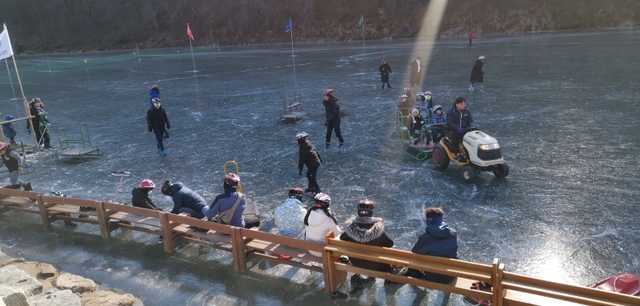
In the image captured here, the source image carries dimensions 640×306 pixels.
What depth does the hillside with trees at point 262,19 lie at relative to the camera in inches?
1954

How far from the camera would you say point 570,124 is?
13289 millimetres

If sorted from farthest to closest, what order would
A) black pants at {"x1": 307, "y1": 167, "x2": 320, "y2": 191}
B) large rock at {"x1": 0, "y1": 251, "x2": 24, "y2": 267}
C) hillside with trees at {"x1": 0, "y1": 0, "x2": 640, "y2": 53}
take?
hillside with trees at {"x1": 0, "y1": 0, "x2": 640, "y2": 53}
black pants at {"x1": 307, "y1": 167, "x2": 320, "y2": 191}
large rock at {"x1": 0, "y1": 251, "x2": 24, "y2": 267}

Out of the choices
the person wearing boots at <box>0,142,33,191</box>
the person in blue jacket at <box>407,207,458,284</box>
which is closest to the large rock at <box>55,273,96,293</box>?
the person in blue jacket at <box>407,207,458,284</box>

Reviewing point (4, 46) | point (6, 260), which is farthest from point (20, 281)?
point (4, 46)

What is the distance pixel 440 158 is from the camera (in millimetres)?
10578

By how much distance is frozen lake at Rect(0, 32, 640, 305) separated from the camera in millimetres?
6781

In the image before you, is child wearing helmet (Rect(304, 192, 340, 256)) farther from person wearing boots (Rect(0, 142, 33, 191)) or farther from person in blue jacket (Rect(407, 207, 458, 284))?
person wearing boots (Rect(0, 142, 33, 191))

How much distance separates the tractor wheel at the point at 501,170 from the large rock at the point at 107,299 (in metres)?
7.14

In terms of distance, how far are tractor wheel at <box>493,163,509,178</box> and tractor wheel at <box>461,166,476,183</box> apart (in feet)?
1.64

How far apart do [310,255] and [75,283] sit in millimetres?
3306

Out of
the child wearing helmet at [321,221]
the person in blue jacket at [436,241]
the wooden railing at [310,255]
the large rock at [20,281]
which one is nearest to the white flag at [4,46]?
the wooden railing at [310,255]

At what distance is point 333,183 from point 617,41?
30.9 m

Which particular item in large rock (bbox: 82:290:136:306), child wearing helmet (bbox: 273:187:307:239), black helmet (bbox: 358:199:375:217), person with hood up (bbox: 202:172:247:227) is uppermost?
black helmet (bbox: 358:199:375:217)

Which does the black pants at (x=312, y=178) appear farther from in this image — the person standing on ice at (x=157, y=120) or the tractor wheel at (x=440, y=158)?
the person standing on ice at (x=157, y=120)
